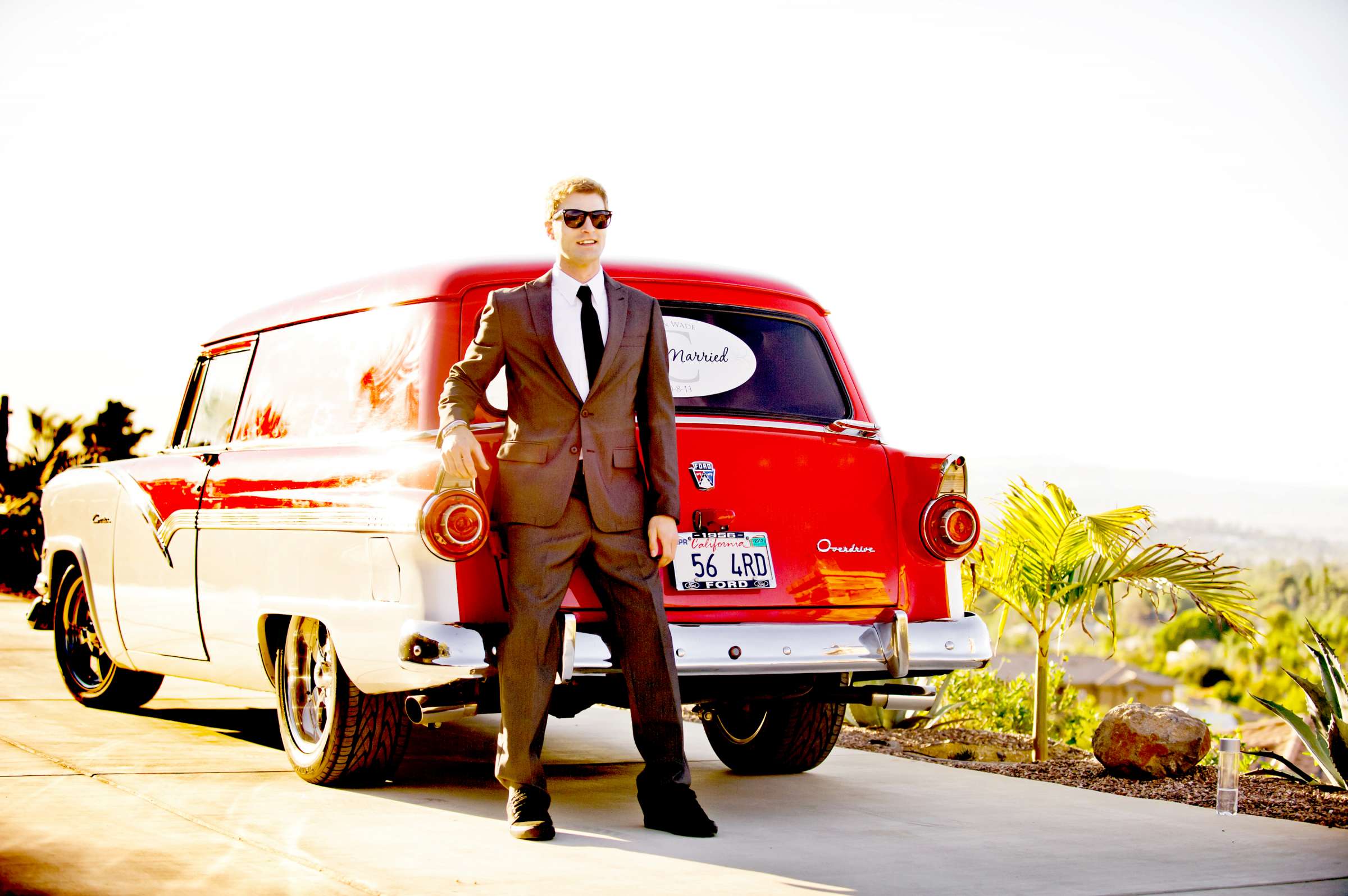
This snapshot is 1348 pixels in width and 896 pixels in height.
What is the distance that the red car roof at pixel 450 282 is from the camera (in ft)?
17.6

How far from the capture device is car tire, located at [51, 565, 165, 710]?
25.5ft

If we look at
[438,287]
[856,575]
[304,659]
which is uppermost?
[438,287]

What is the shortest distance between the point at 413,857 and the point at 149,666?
9.78 feet

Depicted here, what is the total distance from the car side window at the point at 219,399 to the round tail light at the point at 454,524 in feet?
7.32

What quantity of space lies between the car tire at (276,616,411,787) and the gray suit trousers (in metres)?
0.73

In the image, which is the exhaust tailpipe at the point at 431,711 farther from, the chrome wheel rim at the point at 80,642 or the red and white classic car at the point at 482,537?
the chrome wheel rim at the point at 80,642

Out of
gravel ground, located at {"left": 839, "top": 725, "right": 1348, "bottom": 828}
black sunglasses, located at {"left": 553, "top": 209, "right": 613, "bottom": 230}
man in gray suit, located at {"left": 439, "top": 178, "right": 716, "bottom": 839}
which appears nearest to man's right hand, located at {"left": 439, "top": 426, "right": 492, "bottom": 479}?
man in gray suit, located at {"left": 439, "top": 178, "right": 716, "bottom": 839}

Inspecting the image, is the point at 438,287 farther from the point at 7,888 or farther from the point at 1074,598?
the point at 1074,598

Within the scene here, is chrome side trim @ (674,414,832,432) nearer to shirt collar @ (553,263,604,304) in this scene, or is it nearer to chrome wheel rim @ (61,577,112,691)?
shirt collar @ (553,263,604,304)

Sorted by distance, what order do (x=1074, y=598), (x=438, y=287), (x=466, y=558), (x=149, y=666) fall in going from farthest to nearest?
(x=1074, y=598) → (x=149, y=666) → (x=438, y=287) → (x=466, y=558)

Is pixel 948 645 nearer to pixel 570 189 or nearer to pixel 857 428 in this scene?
pixel 857 428

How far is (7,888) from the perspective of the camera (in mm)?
3867

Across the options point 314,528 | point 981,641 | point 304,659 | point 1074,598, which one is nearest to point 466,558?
point 314,528

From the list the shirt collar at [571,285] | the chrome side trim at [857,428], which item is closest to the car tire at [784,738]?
the chrome side trim at [857,428]
